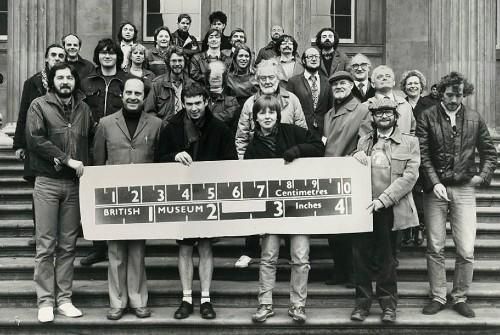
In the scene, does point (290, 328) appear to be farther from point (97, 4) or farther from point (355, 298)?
point (97, 4)

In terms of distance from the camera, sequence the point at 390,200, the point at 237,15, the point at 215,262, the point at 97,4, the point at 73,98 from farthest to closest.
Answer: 1. the point at 97,4
2. the point at 237,15
3. the point at 215,262
4. the point at 73,98
5. the point at 390,200

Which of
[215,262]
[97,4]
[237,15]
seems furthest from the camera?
[97,4]

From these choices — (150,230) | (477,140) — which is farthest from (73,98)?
(477,140)

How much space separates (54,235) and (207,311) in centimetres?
175

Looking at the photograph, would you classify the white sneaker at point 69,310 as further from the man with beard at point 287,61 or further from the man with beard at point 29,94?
the man with beard at point 287,61

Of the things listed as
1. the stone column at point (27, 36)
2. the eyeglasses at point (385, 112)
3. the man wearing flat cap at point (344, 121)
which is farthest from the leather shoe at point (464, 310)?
the stone column at point (27, 36)

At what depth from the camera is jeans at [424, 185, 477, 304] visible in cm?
668

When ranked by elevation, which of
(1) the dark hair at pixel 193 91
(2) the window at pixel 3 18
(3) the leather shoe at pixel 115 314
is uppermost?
(2) the window at pixel 3 18

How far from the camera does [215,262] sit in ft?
25.5

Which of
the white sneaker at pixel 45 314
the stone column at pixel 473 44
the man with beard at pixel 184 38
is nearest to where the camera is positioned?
the white sneaker at pixel 45 314

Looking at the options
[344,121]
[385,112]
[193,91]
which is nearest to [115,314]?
[193,91]

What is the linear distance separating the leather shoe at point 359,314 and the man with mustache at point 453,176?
0.73m

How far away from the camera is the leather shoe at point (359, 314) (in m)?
6.42

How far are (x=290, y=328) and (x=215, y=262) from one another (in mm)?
1602
